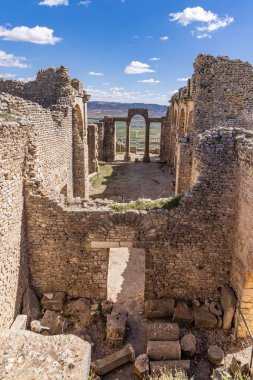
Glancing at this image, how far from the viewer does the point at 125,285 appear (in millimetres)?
9883

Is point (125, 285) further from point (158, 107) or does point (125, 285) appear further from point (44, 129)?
point (158, 107)

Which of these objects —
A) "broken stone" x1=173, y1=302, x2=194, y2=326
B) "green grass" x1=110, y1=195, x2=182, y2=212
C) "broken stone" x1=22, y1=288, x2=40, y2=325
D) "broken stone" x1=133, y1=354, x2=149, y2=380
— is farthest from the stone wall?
"broken stone" x1=133, y1=354, x2=149, y2=380

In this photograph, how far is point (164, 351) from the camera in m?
6.92

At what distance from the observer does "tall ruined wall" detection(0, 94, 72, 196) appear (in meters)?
8.80

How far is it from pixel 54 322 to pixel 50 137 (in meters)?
6.03

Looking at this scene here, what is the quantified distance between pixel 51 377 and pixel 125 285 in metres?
7.57

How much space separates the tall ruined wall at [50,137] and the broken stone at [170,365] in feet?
16.7

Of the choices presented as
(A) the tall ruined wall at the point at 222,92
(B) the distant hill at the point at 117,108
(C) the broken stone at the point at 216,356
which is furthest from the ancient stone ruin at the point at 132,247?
(B) the distant hill at the point at 117,108

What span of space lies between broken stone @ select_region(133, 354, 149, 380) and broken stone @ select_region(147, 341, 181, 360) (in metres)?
0.18

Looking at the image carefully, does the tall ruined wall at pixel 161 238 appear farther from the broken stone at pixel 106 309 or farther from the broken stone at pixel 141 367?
the broken stone at pixel 141 367

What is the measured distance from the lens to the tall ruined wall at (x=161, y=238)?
8.05 meters

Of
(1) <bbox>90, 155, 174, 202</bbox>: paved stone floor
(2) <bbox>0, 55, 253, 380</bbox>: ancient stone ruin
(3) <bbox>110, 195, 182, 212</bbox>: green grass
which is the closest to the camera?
(2) <bbox>0, 55, 253, 380</bbox>: ancient stone ruin

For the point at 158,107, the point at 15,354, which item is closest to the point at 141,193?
the point at 15,354

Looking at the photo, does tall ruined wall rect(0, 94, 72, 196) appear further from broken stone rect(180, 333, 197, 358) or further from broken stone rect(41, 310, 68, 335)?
broken stone rect(180, 333, 197, 358)
